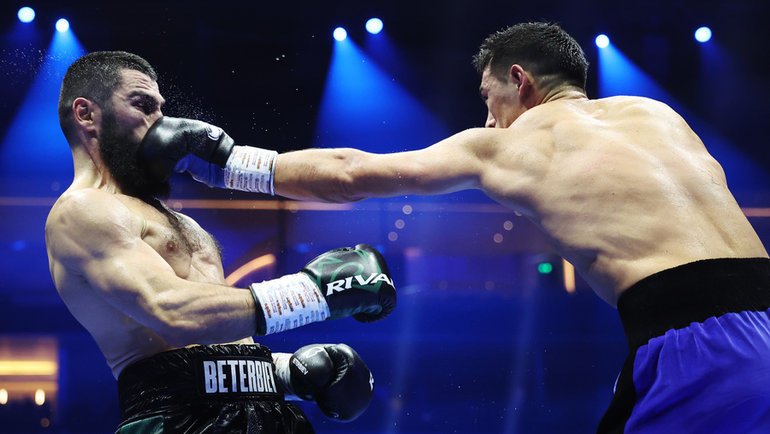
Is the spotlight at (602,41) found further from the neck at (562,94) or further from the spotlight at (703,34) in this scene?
the neck at (562,94)

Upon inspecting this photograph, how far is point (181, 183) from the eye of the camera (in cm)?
579

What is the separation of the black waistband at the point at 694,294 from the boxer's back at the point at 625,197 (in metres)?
0.04

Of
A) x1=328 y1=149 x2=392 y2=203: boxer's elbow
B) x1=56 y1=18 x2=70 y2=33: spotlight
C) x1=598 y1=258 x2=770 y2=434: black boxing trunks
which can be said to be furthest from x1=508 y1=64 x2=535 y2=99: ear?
x1=56 y1=18 x2=70 y2=33: spotlight

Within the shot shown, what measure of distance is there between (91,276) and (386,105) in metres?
4.14

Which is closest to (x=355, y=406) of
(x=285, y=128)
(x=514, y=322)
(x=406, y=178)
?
(x=406, y=178)

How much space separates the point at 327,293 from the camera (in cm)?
184

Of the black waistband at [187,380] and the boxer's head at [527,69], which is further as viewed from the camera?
the boxer's head at [527,69]

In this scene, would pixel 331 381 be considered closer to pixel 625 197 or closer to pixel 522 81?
Result: pixel 625 197

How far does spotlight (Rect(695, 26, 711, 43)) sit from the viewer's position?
222 inches

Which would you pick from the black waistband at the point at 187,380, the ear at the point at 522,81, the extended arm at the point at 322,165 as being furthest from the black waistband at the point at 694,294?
the black waistband at the point at 187,380

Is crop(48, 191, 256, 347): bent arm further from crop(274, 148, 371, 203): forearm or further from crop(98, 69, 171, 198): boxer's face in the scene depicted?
crop(274, 148, 371, 203): forearm

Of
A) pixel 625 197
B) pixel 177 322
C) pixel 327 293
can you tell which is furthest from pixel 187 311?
pixel 625 197

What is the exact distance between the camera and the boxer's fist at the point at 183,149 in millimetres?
2188

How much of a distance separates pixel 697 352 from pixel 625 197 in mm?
424
